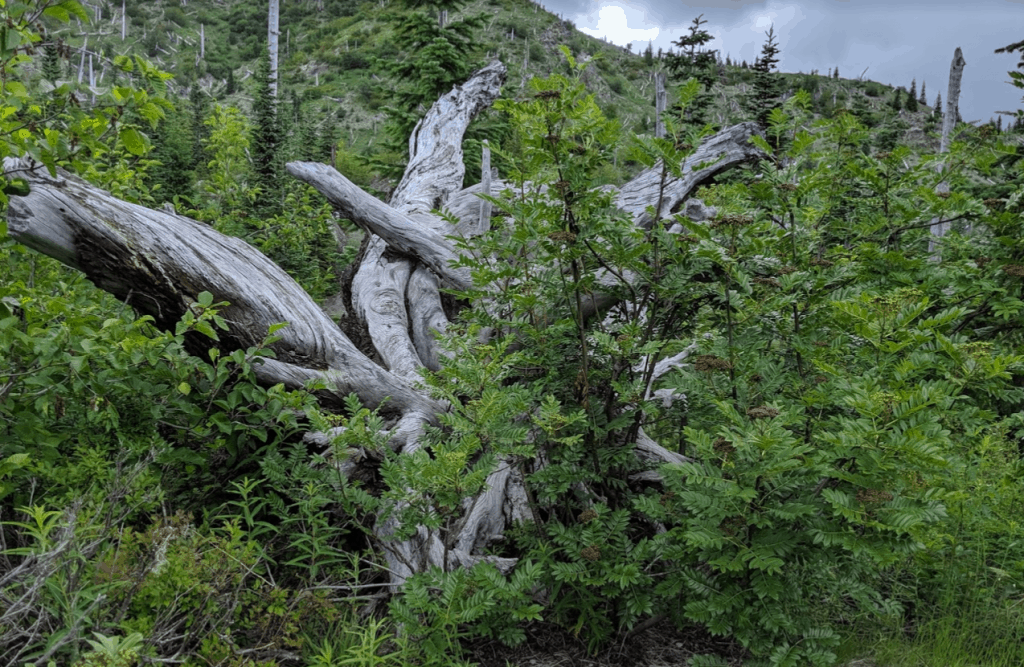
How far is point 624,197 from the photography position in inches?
244

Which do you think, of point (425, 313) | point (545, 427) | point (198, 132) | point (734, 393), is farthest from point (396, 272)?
point (198, 132)

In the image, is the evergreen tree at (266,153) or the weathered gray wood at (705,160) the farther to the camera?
the evergreen tree at (266,153)

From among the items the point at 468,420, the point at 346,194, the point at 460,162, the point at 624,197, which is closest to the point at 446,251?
the point at 346,194

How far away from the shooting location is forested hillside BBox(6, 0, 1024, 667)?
86.3 inches

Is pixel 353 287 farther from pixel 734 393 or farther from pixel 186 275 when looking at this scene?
pixel 734 393

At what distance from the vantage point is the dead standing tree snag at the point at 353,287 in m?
3.08

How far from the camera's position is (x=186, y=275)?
10.9 ft

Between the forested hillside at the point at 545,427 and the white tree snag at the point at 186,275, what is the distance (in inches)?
0.7

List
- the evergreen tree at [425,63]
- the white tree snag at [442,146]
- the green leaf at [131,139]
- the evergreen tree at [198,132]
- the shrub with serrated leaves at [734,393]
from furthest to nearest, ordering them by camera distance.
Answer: the evergreen tree at [198,132] < the evergreen tree at [425,63] < the white tree snag at [442,146] < the green leaf at [131,139] < the shrub with serrated leaves at [734,393]

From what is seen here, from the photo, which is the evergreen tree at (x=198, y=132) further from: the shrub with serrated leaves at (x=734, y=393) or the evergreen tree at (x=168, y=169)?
the shrub with serrated leaves at (x=734, y=393)

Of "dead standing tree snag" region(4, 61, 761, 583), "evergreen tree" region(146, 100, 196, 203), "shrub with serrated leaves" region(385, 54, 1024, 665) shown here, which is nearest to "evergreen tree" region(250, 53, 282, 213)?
"evergreen tree" region(146, 100, 196, 203)

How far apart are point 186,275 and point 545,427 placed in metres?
2.19

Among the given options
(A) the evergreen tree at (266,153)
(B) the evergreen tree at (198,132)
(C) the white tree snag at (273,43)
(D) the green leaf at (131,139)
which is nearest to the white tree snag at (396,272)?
(D) the green leaf at (131,139)

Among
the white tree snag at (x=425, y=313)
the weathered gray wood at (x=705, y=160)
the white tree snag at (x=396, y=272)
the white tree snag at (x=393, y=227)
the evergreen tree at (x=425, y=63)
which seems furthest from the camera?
the evergreen tree at (x=425, y=63)
